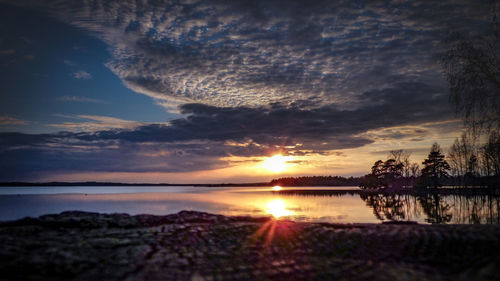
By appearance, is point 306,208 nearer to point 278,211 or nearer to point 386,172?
point 278,211

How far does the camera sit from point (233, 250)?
7145mm

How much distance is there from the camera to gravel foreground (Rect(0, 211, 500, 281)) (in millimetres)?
5559

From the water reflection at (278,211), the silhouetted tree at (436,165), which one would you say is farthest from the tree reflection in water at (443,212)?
the silhouetted tree at (436,165)

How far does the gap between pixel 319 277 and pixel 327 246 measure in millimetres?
1927

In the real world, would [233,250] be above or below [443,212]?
above

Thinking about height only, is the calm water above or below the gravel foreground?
below

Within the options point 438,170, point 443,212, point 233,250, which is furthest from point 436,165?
point 233,250

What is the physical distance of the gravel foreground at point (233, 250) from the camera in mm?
5559

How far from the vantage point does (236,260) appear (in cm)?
656

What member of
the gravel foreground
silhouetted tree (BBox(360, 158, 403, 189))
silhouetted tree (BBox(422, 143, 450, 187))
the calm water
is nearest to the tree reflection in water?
the calm water

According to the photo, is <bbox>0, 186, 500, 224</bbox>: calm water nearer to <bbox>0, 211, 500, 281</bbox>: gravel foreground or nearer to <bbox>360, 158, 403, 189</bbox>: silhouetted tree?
<bbox>0, 211, 500, 281</bbox>: gravel foreground

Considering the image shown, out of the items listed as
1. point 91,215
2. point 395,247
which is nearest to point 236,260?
point 395,247

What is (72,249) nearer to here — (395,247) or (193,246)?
(193,246)

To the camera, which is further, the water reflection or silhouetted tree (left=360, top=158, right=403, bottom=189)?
silhouetted tree (left=360, top=158, right=403, bottom=189)
